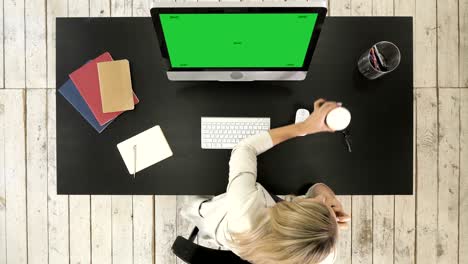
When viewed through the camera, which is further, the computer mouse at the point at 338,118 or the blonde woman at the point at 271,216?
the computer mouse at the point at 338,118

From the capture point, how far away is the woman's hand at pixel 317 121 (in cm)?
130

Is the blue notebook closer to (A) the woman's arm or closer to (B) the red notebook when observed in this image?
(B) the red notebook

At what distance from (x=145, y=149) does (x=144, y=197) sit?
826 millimetres

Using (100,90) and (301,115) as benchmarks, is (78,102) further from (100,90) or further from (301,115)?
(301,115)

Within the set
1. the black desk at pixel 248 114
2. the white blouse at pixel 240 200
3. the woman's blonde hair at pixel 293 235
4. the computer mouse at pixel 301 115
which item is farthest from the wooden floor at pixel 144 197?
the woman's blonde hair at pixel 293 235

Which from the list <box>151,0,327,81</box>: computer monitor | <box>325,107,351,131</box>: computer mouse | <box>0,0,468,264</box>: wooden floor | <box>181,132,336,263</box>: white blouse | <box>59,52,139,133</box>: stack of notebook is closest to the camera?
<box>151,0,327,81</box>: computer monitor

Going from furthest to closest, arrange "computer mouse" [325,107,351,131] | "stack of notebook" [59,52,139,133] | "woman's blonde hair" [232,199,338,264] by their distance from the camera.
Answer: "stack of notebook" [59,52,139,133], "computer mouse" [325,107,351,131], "woman's blonde hair" [232,199,338,264]

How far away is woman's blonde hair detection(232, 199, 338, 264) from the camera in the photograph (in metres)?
1.02

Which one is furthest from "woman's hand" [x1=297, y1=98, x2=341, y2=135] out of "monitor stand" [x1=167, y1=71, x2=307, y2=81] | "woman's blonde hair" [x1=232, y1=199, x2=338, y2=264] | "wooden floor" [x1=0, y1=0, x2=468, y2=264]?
"wooden floor" [x1=0, y1=0, x2=468, y2=264]

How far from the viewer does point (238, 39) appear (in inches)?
41.1

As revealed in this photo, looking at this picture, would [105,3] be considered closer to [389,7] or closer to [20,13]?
[20,13]

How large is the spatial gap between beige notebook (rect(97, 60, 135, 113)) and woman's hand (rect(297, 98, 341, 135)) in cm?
70

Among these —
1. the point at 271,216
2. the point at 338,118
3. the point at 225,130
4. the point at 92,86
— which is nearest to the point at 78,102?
the point at 92,86

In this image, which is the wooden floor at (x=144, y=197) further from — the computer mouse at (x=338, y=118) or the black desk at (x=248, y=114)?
the computer mouse at (x=338, y=118)
